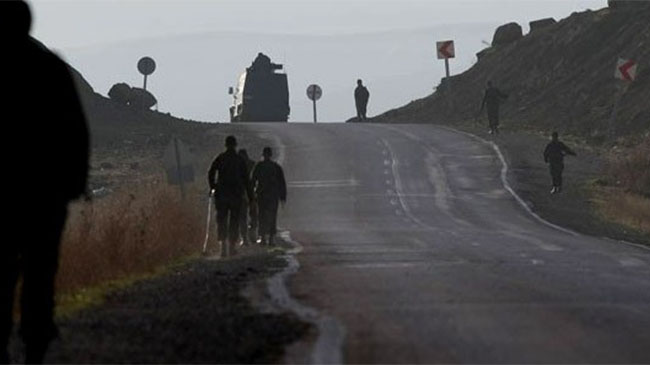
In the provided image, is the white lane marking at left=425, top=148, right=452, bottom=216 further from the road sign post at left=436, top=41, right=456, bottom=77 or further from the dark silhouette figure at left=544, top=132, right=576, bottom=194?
the road sign post at left=436, top=41, right=456, bottom=77

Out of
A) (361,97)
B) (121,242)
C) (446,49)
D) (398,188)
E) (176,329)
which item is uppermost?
(446,49)

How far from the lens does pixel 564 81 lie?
80.2 metres

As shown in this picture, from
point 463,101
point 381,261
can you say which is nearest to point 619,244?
point 381,261

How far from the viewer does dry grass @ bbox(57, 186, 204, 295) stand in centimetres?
2072

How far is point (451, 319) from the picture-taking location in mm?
16484

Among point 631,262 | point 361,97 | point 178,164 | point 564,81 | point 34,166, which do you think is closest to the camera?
point 34,166

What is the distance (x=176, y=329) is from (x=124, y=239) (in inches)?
362

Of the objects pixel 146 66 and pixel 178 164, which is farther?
pixel 146 66

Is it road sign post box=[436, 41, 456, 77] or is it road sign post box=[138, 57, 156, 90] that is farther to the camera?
road sign post box=[436, 41, 456, 77]

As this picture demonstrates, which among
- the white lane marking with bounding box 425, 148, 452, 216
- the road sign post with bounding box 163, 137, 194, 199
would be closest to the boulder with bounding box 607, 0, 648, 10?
the white lane marking with bounding box 425, 148, 452, 216

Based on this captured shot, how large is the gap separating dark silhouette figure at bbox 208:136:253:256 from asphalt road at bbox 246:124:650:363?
3.83 feet

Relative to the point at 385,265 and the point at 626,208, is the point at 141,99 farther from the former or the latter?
the point at 385,265

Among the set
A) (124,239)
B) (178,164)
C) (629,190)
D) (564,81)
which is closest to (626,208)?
(629,190)

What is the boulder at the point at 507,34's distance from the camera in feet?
308
